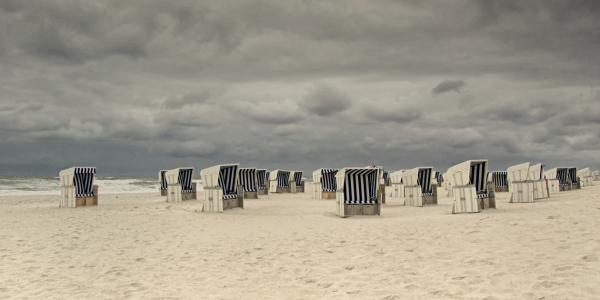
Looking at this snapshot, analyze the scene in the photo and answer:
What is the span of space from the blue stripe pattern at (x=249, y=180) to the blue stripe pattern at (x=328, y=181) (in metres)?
4.75

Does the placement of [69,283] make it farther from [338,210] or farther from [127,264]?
[338,210]

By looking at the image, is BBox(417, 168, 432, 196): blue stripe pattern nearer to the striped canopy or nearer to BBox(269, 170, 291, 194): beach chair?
the striped canopy

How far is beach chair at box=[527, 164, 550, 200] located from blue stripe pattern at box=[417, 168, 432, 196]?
4584mm

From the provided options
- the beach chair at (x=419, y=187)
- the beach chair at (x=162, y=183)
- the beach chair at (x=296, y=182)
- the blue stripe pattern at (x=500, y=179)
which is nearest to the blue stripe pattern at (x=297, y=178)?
the beach chair at (x=296, y=182)

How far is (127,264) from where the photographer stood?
7.09m

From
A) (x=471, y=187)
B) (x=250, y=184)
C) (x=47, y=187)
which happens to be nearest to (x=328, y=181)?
(x=250, y=184)

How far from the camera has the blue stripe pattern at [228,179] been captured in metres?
A: 16.3

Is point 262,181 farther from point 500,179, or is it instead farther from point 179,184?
point 500,179

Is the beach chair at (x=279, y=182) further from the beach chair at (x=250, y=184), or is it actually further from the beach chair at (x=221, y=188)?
the beach chair at (x=221, y=188)

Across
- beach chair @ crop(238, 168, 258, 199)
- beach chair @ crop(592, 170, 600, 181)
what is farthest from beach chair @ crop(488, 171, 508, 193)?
beach chair @ crop(592, 170, 600, 181)

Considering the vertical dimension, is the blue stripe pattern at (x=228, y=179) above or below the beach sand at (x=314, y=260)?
above

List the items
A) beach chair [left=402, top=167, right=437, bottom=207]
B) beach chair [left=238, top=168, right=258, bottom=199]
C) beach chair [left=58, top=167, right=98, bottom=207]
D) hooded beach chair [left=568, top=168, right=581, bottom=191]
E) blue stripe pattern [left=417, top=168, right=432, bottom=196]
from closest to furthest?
beach chair [left=58, top=167, right=98, bottom=207] < beach chair [left=402, top=167, right=437, bottom=207] < blue stripe pattern [left=417, top=168, right=432, bottom=196] < hooded beach chair [left=568, top=168, right=581, bottom=191] < beach chair [left=238, top=168, right=258, bottom=199]

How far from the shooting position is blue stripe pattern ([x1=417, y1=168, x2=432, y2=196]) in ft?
58.9

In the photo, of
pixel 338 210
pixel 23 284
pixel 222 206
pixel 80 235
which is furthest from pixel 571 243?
pixel 222 206
